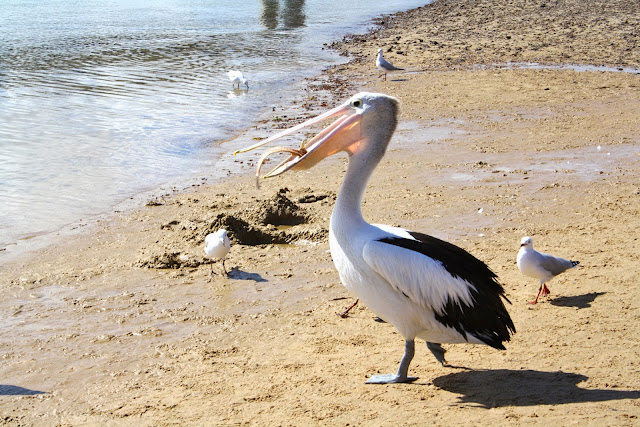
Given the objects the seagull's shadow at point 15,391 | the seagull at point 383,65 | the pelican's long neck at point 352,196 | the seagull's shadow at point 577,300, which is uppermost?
the seagull at point 383,65

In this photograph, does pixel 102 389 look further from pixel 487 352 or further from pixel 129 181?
pixel 129 181

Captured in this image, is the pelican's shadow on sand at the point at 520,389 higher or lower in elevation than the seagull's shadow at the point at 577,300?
lower

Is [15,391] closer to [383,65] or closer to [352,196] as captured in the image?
[352,196]

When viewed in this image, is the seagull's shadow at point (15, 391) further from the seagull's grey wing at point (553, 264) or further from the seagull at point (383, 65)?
the seagull at point (383, 65)

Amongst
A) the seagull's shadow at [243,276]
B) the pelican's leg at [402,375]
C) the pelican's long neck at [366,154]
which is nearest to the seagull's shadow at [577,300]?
the pelican's leg at [402,375]

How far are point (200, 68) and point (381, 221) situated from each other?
13250 mm

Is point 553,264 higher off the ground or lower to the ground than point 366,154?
lower

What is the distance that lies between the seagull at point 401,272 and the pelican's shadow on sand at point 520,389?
0.73 feet

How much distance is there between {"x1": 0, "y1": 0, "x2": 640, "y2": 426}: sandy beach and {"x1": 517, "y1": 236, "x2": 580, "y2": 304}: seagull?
0.18 metres

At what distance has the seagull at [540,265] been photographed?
17.5 feet

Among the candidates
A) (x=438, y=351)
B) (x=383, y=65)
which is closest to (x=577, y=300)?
(x=438, y=351)

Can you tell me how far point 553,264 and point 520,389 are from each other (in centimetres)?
163

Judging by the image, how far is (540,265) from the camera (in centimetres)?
531

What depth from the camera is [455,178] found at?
28.7 feet
